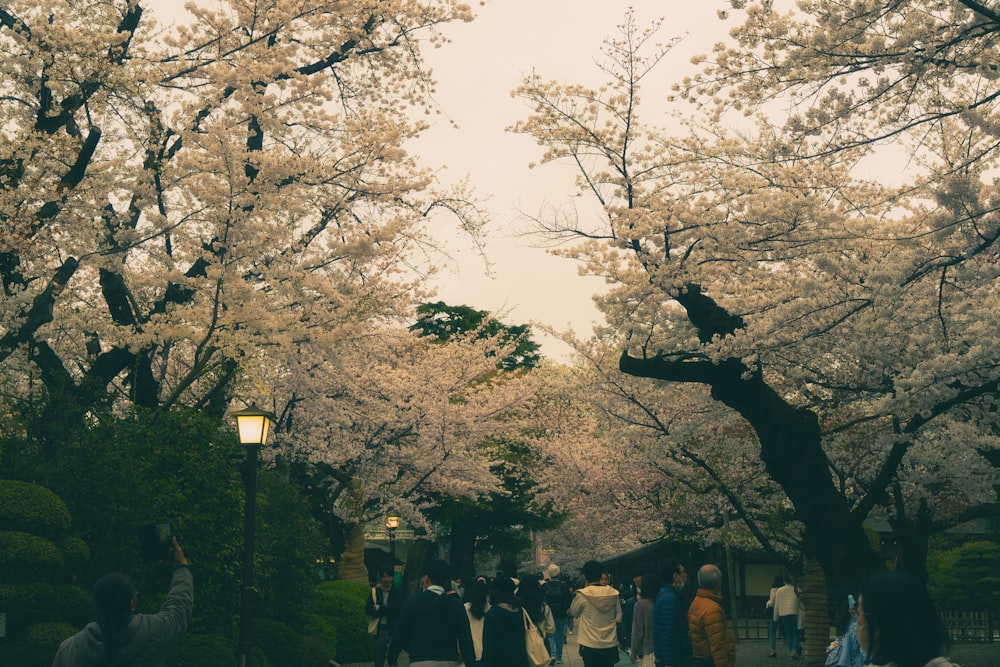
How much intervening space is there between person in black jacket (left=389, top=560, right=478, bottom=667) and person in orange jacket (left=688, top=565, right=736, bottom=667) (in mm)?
2391

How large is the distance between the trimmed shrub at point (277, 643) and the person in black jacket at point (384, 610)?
1.23 m

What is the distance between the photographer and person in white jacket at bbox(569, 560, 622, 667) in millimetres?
12703

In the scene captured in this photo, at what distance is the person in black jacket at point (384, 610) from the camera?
16.5 meters

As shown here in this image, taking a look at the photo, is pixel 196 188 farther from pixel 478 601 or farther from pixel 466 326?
pixel 466 326

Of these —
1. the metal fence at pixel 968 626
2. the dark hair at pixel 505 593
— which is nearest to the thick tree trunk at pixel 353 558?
the metal fence at pixel 968 626

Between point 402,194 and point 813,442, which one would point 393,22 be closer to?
point 402,194

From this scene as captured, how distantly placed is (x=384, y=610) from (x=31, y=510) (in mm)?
6690

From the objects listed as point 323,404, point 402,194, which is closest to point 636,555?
point 323,404

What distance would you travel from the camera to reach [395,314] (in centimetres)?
2456

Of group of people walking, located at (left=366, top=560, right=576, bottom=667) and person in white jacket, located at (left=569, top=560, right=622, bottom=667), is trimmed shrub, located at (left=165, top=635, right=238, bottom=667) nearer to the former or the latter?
group of people walking, located at (left=366, top=560, right=576, bottom=667)

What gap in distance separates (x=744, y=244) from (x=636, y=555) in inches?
1177

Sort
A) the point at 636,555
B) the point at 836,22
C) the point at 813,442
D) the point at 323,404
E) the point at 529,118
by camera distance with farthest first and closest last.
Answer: the point at 636,555, the point at 323,404, the point at 529,118, the point at 813,442, the point at 836,22

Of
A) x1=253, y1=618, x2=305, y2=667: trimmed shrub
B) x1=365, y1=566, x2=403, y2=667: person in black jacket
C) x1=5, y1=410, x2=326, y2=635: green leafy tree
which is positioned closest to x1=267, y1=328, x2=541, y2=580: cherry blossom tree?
x1=365, y1=566, x2=403, y2=667: person in black jacket

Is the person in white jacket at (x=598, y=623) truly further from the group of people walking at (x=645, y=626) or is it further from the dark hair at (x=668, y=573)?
the dark hair at (x=668, y=573)
